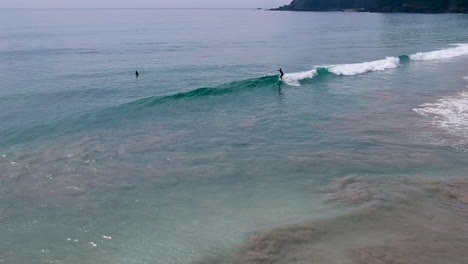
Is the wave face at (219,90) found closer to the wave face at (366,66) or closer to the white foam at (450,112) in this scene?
the wave face at (366,66)

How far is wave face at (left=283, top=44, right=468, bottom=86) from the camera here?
1359 inches

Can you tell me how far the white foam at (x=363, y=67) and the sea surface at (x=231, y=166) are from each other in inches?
21.0

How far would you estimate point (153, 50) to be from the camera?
171ft

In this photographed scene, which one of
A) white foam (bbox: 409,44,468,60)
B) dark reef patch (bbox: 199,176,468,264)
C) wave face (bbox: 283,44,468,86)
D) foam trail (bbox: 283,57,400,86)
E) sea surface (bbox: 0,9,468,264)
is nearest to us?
dark reef patch (bbox: 199,176,468,264)

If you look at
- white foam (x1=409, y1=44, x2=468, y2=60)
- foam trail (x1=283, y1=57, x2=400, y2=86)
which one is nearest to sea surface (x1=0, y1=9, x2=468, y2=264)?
foam trail (x1=283, y1=57, x2=400, y2=86)

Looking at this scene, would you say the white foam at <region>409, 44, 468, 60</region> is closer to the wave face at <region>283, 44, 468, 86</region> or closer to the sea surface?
the wave face at <region>283, 44, 468, 86</region>

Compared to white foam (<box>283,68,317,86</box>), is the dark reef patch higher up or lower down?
lower down

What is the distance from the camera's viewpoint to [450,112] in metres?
22.5

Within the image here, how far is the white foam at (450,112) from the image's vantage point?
782 inches

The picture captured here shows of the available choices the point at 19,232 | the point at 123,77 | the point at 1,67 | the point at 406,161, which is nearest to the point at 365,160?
the point at 406,161

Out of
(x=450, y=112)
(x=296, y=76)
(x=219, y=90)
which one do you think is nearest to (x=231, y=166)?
(x=219, y=90)

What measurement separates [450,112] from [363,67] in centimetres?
1650

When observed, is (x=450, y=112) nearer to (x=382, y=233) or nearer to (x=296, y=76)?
(x=296, y=76)

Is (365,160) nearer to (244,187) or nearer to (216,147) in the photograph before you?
(244,187)
